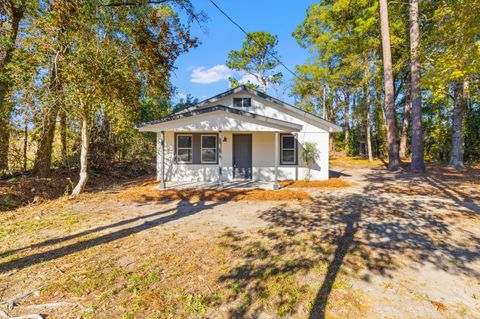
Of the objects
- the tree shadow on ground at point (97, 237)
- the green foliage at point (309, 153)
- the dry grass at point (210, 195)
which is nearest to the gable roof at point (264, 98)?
the green foliage at point (309, 153)

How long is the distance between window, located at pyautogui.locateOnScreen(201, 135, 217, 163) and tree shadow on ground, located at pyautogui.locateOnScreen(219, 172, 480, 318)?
5.43m

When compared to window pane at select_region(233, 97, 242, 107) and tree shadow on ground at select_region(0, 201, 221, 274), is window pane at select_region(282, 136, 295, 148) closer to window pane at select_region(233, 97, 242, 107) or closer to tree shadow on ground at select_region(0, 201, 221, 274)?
window pane at select_region(233, 97, 242, 107)

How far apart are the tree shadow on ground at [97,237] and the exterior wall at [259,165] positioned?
442 cm

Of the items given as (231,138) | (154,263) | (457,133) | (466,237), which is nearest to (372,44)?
(457,133)

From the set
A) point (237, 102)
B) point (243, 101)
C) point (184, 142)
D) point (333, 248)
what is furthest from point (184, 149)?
point (333, 248)

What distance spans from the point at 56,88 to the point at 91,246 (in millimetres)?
5461

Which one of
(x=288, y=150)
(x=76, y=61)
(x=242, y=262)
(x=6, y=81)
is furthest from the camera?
(x=288, y=150)

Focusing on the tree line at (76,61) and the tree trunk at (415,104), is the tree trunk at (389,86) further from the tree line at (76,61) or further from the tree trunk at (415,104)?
the tree line at (76,61)

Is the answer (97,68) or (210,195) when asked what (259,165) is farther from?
(97,68)

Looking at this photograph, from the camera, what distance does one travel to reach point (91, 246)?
3967 mm

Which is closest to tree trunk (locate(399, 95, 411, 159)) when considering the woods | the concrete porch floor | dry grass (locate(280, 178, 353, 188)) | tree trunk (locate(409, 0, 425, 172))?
the woods

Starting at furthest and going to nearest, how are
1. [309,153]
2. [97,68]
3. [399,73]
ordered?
1. [399,73]
2. [309,153]
3. [97,68]

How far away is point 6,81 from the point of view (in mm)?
7285

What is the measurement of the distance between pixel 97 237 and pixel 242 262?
9.54 feet
